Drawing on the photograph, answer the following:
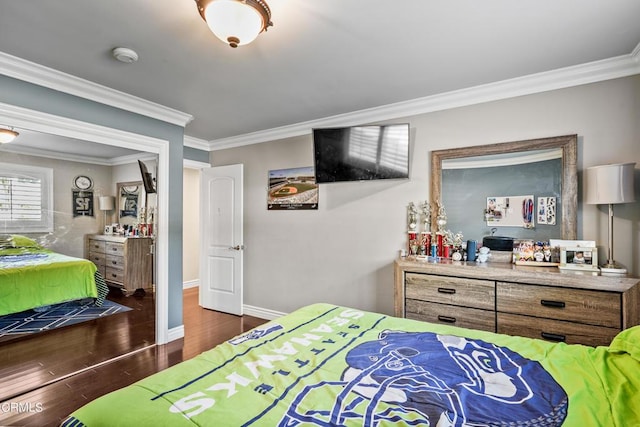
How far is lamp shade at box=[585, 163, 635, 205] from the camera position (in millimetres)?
2139

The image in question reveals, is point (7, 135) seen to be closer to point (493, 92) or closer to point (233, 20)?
A: point (233, 20)

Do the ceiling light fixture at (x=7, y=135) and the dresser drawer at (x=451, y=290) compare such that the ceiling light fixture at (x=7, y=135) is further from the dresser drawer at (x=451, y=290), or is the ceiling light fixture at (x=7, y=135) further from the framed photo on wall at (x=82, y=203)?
the dresser drawer at (x=451, y=290)

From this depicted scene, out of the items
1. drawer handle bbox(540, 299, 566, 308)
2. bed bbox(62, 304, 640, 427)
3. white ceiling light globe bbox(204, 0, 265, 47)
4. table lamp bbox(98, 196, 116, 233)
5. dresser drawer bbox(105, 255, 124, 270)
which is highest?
white ceiling light globe bbox(204, 0, 265, 47)

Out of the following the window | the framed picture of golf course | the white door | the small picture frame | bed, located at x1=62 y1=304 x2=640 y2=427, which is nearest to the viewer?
bed, located at x1=62 y1=304 x2=640 y2=427

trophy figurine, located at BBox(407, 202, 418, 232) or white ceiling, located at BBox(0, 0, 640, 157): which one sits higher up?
white ceiling, located at BBox(0, 0, 640, 157)

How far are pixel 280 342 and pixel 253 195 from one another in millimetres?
2977

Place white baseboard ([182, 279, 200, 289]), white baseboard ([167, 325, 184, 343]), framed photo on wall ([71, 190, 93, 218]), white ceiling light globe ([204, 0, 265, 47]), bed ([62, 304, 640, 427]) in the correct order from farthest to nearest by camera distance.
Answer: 1. white baseboard ([182, 279, 200, 289])
2. white baseboard ([167, 325, 184, 343])
3. framed photo on wall ([71, 190, 93, 218])
4. white ceiling light globe ([204, 0, 265, 47])
5. bed ([62, 304, 640, 427])

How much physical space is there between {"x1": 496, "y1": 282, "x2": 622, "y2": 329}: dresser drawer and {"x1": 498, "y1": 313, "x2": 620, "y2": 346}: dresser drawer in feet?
0.11

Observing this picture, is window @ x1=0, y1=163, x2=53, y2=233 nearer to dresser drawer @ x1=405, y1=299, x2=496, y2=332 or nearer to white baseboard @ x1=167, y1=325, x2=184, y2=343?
white baseboard @ x1=167, y1=325, x2=184, y2=343

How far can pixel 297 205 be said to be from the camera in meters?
3.96

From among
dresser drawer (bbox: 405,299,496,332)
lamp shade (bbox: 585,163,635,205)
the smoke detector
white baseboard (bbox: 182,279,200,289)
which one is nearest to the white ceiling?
the smoke detector

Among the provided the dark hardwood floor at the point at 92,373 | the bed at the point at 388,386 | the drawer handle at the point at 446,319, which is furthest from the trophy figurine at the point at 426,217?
the dark hardwood floor at the point at 92,373

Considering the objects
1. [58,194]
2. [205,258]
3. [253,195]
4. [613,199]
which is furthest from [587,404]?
[205,258]

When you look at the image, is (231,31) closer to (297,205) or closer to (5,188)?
(5,188)
